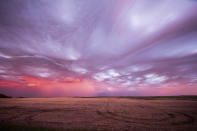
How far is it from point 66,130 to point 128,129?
24.0ft

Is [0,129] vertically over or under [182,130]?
over

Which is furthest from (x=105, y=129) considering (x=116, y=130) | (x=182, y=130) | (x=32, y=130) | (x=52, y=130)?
(x=182, y=130)

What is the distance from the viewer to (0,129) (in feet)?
32.4

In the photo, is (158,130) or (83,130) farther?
(158,130)

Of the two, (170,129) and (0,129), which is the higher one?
A: (0,129)

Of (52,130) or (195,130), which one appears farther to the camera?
(195,130)

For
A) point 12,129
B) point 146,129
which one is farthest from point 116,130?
point 12,129

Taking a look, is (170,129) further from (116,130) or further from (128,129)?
(116,130)

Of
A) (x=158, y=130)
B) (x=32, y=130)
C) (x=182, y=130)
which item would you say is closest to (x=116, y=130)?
(x=158, y=130)

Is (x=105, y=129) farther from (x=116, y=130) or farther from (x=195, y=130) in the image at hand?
(x=195, y=130)

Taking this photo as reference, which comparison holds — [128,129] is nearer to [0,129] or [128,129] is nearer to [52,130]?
[52,130]

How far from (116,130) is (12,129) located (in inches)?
455

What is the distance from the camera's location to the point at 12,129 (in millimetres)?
10000

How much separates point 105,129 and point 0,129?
11.5 meters
